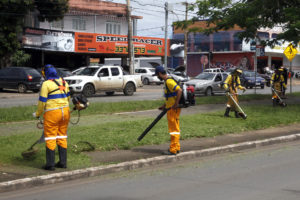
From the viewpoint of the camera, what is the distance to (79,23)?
1646 inches

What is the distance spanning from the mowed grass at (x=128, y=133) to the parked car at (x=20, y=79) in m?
14.9

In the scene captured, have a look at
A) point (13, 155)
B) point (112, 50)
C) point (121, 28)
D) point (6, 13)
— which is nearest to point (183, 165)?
point (13, 155)

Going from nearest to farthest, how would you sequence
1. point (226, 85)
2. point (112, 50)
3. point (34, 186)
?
point (34, 186) → point (226, 85) → point (112, 50)

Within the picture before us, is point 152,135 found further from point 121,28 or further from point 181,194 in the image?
point 121,28

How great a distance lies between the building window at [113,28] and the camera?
145 feet

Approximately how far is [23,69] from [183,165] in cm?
2113

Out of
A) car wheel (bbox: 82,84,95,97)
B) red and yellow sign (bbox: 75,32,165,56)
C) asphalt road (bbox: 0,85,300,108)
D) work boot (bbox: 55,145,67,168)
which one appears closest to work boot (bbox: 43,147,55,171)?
work boot (bbox: 55,145,67,168)

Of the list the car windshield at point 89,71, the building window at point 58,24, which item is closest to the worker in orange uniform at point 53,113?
the car windshield at point 89,71

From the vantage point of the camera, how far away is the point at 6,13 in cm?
3012

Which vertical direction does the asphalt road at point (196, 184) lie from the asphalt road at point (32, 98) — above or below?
below

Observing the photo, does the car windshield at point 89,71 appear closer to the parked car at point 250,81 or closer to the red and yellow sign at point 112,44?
the red and yellow sign at point 112,44

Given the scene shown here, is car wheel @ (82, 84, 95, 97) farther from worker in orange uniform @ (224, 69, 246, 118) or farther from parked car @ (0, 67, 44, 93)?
worker in orange uniform @ (224, 69, 246, 118)

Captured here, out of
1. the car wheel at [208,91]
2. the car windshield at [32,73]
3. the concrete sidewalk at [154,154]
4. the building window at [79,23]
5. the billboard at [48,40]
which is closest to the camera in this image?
the concrete sidewalk at [154,154]

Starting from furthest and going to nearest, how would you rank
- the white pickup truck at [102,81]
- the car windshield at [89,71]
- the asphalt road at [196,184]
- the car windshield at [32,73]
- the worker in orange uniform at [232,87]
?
1. the car windshield at [32,73]
2. the car windshield at [89,71]
3. the white pickup truck at [102,81]
4. the worker in orange uniform at [232,87]
5. the asphalt road at [196,184]
